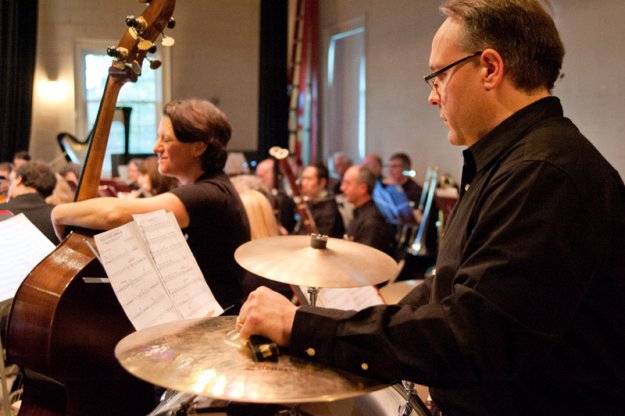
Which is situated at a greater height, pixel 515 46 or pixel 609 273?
pixel 515 46

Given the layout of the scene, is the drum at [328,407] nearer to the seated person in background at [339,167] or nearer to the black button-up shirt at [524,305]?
the black button-up shirt at [524,305]

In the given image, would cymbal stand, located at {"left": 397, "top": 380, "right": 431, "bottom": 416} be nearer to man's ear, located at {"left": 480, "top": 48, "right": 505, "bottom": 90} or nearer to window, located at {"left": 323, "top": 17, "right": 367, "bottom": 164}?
man's ear, located at {"left": 480, "top": 48, "right": 505, "bottom": 90}

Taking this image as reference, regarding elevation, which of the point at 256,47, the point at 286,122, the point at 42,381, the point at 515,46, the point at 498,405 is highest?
the point at 256,47

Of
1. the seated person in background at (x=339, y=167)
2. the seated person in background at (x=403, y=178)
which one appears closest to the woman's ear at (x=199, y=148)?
the seated person in background at (x=403, y=178)

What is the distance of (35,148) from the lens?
31.3 feet

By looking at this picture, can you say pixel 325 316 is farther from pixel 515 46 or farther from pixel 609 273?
pixel 515 46

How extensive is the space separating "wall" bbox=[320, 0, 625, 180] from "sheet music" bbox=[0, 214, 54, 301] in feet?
13.9

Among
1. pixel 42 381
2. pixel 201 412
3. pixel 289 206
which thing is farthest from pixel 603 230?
pixel 289 206

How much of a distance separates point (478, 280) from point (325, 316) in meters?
0.29

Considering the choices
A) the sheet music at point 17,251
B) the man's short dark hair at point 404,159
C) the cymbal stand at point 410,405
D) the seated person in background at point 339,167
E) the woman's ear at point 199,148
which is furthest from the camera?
the seated person in background at point 339,167

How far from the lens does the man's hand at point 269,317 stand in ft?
3.64

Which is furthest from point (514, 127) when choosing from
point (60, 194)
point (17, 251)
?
point (60, 194)

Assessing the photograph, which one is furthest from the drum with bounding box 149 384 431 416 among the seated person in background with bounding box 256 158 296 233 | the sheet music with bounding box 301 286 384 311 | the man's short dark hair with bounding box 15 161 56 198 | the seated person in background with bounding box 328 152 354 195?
the seated person in background with bounding box 328 152 354 195

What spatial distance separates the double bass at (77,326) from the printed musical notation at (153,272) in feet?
0.35
